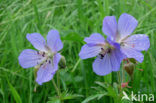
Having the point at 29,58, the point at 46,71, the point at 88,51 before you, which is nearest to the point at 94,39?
the point at 88,51

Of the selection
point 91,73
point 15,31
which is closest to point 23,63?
point 91,73

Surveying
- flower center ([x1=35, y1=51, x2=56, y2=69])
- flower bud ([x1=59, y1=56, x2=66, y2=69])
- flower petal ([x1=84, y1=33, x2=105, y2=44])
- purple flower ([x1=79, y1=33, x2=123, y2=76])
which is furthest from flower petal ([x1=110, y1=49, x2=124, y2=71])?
flower center ([x1=35, y1=51, x2=56, y2=69])

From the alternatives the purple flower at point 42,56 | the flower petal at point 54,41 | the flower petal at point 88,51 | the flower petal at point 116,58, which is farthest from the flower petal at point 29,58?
the flower petal at point 116,58

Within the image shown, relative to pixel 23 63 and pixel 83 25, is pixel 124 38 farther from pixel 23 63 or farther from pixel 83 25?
pixel 83 25

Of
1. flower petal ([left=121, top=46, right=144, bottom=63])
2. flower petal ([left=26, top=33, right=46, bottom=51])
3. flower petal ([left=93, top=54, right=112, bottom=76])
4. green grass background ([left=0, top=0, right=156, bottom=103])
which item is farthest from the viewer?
green grass background ([left=0, top=0, right=156, bottom=103])

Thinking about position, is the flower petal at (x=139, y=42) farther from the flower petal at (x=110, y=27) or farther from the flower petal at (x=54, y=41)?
the flower petal at (x=54, y=41)

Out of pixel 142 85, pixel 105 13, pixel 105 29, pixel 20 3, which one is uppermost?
pixel 20 3

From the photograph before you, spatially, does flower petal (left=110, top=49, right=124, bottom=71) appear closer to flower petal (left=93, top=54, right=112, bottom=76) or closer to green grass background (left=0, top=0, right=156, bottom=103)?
flower petal (left=93, top=54, right=112, bottom=76)

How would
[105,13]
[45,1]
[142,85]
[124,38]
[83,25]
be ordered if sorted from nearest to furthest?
[124,38]
[142,85]
[105,13]
[83,25]
[45,1]
